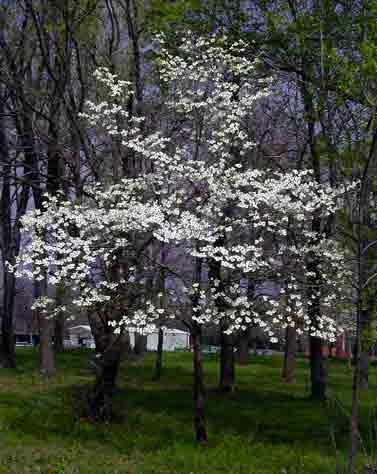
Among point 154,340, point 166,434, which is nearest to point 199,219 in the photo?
point 166,434

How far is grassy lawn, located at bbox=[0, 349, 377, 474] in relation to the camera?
8.28 metres

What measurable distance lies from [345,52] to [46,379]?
11318mm

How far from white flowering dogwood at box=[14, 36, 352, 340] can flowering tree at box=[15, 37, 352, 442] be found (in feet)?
0.08

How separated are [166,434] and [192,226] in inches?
→ 148

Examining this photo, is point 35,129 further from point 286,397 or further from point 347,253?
point 286,397

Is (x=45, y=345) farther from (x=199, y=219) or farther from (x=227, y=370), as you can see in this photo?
(x=199, y=219)

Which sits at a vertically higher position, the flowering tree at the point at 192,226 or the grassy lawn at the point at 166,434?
the flowering tree at the point at 192,226

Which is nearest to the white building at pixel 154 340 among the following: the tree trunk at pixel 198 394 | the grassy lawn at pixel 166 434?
the grassy lawn at pixel 166 434

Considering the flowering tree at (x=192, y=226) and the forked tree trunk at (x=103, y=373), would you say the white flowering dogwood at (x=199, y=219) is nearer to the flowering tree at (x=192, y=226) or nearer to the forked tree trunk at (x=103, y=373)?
the flowering tree at (x=192, y=226)

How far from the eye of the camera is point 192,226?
9070 mm

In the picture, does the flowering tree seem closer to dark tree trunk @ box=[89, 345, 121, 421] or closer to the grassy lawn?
dark tree trunk @ box=[89, 345, 121, 421]

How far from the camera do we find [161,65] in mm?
11398

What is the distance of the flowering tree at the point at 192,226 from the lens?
30.4 ft

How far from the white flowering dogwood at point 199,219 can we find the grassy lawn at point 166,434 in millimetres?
1842
